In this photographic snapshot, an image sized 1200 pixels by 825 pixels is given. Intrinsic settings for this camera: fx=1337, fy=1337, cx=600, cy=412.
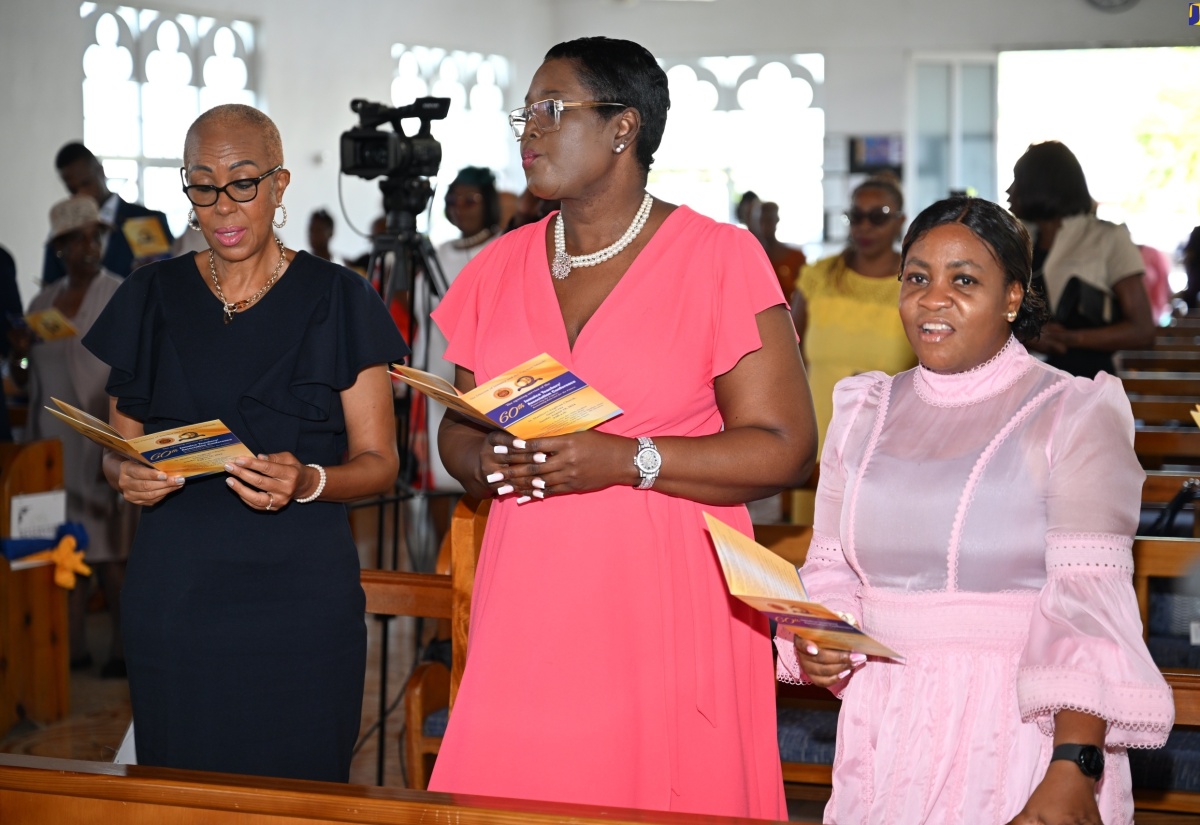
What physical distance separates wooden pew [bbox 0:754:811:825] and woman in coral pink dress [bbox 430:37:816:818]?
1.07 ft

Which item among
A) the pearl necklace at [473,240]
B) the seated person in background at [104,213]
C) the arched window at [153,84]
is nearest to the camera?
→ the pearl necklace at [473,240]

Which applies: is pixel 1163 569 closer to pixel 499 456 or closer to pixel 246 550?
pixel 499 456

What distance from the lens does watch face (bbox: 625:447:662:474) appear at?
5.83 ft

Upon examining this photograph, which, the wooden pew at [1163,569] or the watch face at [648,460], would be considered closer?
the watch face at [648,460]

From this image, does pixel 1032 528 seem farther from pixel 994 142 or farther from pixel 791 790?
pixel 994 142

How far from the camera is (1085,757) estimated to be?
4.78ft

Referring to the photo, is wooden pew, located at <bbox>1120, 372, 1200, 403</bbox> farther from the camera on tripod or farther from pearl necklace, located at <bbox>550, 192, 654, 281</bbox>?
pearl necklace, located at <bbox>550, 192, 654, 281</bbox>

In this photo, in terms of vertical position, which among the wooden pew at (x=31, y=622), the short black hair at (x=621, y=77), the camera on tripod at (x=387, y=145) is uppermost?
the camera on tripod at (x=387, y=145)

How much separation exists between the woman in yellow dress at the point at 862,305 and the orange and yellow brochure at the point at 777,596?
9.18 ft

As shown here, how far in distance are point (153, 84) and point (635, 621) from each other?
34.1ft

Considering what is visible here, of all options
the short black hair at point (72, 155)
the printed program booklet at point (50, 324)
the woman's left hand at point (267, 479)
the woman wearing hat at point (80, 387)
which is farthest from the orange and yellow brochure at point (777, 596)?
the short black hair at point (72, 155)

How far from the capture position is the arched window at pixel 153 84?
1051 cm

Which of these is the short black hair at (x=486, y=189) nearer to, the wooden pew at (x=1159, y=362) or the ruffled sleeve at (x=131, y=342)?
the ruffled sleeve at (x=131, y=342)

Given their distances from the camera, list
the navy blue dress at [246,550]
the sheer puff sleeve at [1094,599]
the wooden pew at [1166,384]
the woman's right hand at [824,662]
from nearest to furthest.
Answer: the sheer puff sleeve at [1094,599] → the woman's right hand at [824,662] → the navy blue dress at [246,550] → the wooden pew at [1166,384]
